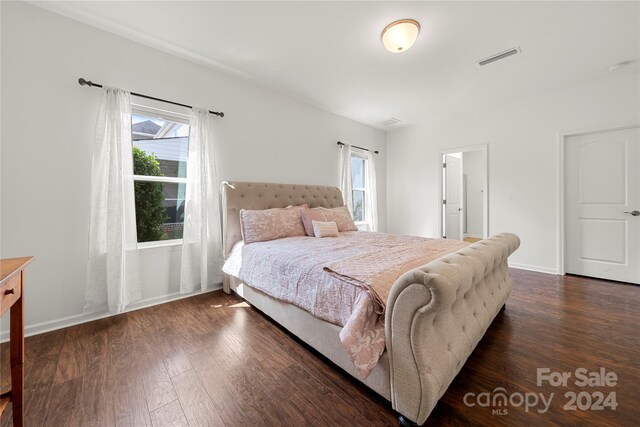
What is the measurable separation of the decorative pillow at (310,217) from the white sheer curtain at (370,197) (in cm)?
191

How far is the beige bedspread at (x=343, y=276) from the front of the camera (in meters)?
1.25

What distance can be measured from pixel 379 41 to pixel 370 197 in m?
2.88

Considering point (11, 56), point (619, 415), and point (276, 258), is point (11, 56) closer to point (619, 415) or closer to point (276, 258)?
point (276, 258)

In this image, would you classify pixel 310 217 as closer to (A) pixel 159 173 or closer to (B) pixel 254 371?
(A) pixel 159 173

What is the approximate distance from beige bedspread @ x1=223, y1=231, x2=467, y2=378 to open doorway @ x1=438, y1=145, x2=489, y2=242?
2.63 meters

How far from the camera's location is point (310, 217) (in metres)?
3.17

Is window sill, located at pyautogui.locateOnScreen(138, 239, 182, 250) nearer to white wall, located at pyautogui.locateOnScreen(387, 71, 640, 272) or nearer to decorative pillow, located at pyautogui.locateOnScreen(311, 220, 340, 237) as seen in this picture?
decorative pillow, located at pyautogui.locateOnScreen(311, 220, 340, 237)

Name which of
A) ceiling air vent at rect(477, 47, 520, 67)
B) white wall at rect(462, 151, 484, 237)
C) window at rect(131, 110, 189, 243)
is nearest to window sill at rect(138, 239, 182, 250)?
window at rect(131, 110, 189, 243)

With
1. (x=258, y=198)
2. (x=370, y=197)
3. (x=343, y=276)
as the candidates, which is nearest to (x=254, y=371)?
(x=343, y=276)

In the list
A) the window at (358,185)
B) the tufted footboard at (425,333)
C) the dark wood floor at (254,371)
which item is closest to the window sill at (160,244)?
the dark wood floor at (254,371)

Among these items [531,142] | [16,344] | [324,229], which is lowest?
[16,344]

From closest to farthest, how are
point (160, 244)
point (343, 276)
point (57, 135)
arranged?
point (343, 276) → point (57, 135) → point (160, 244)

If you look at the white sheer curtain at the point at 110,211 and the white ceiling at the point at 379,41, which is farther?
the white sheer curtain at the point at 110,211

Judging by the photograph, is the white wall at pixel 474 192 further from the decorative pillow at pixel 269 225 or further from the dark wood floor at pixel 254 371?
the decorative pillow at pixel 269 225
